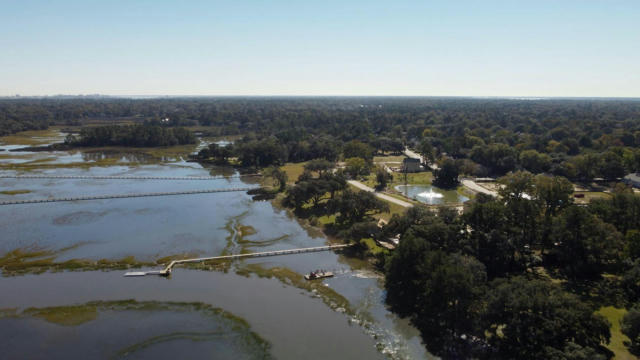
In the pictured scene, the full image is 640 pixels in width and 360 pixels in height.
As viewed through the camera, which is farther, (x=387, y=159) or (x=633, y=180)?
(x=387, y=159)

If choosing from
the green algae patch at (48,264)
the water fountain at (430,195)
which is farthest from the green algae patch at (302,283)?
the water fountain at (430,195)

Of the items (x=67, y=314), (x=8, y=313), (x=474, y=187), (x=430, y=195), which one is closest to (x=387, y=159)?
(x=474, y=187)

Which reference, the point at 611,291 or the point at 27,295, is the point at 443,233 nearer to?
the point at 611,291

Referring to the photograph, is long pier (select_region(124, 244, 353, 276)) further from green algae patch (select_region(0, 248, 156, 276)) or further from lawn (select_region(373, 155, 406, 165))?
lawn (select_region(373, 155, 406, 165))

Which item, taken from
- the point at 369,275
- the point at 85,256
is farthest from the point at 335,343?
the point at 85,256

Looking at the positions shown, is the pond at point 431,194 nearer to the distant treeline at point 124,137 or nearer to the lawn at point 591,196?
the lawn at point 591,196

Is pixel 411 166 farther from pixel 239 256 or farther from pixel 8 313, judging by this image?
pixel 8 313
